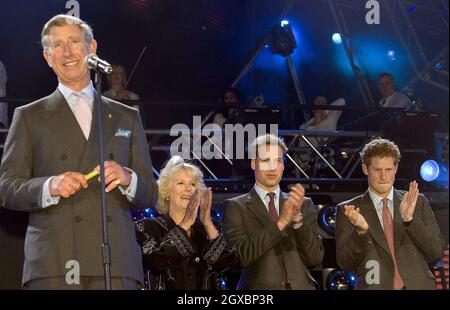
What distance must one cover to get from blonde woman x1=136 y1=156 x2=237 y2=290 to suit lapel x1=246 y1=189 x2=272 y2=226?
293 mm

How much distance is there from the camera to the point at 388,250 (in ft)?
14.0

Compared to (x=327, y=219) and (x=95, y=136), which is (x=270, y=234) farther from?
(x=327, y=219)

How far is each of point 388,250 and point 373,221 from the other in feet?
0.60

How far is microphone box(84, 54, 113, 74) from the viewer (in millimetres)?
2938

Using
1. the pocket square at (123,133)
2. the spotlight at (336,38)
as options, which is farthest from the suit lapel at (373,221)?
the spotlight at (336,38)

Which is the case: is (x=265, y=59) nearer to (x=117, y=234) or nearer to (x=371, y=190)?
(x=371, y=190)

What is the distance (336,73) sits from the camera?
941 cm

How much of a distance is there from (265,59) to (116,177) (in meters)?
6.62

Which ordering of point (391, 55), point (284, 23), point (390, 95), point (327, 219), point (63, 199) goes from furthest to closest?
1. point (391, 55)
2. point (284, 23)
3. point (390, 95)
4. point (327, 219)
5. point (63, 199)

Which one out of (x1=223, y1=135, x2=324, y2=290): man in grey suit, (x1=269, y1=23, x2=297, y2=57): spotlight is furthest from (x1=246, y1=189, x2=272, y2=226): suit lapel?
(x1=269, y1=23, x2=297, y2=57): spotlight

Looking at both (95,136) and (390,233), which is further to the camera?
(390,233)

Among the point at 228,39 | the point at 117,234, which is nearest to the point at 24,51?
the point at 228,39

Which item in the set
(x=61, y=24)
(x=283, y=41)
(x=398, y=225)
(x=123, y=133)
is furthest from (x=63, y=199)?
(x=283, y=41)

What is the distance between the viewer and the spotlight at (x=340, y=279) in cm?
A: 603
